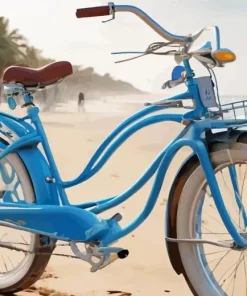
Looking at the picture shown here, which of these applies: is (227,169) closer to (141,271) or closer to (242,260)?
(242,260)

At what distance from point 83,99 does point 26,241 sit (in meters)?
4.72

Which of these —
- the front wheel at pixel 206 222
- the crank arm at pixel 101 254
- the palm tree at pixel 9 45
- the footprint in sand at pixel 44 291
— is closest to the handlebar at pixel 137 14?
the front wheel at pixel 206 222

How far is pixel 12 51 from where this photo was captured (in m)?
7.61

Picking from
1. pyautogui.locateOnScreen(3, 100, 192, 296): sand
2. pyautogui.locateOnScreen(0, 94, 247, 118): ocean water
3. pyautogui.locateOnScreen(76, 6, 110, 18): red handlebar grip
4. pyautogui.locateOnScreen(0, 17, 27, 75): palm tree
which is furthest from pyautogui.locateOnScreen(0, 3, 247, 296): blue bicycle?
pyautogui.locateOnScreen(0, 17, 27, 75): palm tree

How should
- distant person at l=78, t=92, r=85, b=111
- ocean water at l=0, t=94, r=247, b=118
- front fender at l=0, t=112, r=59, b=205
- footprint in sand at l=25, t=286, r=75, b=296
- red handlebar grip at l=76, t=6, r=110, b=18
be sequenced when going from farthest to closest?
1. distant person at l=78, t=92, r=85, b=111
2. ocean water at l=0, t=94, r=247, b=118
3. footprint in sand at l=25, t=286, r=75, b=296
4. front fender at l=0, t=112, r=59, b=205
5. red handlebar grip at l=76, t=6, r=110, b=18

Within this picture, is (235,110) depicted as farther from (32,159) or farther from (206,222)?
(32,159)

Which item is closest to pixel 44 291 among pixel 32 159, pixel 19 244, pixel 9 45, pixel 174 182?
pixel 19 244

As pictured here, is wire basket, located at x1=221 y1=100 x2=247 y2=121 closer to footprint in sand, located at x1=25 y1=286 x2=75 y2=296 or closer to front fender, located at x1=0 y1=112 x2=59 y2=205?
front fender, located at x1=0 y1=112 x2=59 y2=205

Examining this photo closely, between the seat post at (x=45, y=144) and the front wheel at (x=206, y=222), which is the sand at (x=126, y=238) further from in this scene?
the seat post at (x=45, y=144)

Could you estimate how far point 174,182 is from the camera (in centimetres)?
183

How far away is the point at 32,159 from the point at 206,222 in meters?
0.58

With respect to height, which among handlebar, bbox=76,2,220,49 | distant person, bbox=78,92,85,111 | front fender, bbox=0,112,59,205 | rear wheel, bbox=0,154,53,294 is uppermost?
handlebar, bbox=76,2,220,49

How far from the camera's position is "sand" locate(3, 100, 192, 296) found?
241 cm

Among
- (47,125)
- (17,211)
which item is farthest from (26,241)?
(47,125)
